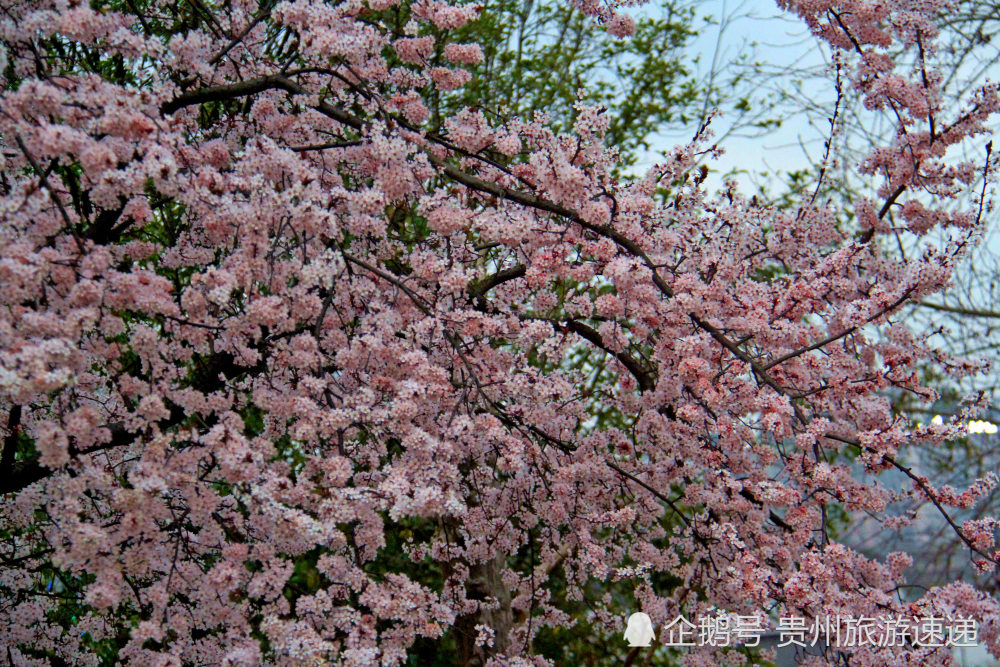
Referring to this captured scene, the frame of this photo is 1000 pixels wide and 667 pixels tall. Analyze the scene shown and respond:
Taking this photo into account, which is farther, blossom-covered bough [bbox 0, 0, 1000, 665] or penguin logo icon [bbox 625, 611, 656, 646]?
penguin logo icon [bbox 625, 611, 656, 646]

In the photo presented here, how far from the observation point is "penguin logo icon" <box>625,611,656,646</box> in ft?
15.1

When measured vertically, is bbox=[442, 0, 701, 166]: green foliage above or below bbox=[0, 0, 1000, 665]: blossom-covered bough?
above

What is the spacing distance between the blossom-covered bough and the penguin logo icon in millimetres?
80

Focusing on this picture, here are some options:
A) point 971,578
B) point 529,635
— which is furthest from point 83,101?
point 971,578

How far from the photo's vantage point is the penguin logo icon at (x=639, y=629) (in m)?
4.61

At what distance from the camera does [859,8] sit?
4.14 m

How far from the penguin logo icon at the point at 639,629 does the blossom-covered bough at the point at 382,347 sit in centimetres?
8

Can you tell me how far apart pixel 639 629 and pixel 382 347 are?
2.31m

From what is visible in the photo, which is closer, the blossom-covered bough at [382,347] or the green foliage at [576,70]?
the blossom-covered bough at [382,347]

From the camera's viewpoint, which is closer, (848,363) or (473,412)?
(473,412)

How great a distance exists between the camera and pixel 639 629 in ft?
15.4

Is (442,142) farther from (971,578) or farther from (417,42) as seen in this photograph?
(971,578)

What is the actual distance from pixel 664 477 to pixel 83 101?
10.4 ft

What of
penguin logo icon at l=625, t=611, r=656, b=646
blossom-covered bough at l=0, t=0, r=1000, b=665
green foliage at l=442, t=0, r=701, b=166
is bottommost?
penguin logo icon at l=625, t=611, r=656, b=646
